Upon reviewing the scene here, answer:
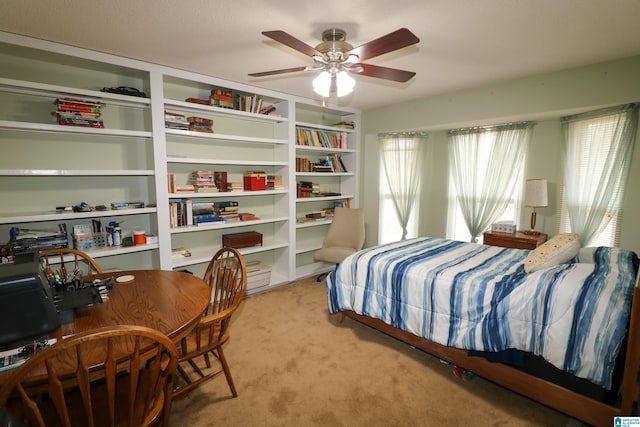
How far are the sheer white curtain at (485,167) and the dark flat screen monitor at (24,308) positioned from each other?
4.13 m

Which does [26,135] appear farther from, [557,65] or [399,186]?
[557,65]

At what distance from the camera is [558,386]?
175cm

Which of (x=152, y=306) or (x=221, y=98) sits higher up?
(x=221, y=98)

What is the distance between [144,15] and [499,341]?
291 cm

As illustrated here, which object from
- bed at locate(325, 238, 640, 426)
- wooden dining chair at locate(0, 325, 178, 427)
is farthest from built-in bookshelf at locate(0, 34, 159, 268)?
bed at locate(325, 238, 640, 426)

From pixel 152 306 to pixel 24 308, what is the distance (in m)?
0.47

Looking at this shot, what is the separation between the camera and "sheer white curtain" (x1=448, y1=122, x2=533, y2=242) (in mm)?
3662

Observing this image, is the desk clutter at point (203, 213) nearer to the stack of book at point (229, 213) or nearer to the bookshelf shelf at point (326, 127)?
the stack of book at point (229, 213)

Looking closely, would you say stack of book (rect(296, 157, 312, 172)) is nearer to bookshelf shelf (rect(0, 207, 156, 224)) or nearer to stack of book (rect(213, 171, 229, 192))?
stack of book (rect(213, 171, 229, 192))

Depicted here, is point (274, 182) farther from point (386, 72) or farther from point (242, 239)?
point (386, 72)

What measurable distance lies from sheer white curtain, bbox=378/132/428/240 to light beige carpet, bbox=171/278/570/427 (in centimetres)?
226

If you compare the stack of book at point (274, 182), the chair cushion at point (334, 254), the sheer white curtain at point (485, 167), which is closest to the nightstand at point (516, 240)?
the sheer white curtain at point (485, 167)

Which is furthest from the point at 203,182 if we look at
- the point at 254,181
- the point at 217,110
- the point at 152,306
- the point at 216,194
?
the point at 152,306

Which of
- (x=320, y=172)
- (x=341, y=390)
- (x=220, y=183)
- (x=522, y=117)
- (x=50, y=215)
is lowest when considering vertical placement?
(x=341, y=390)
